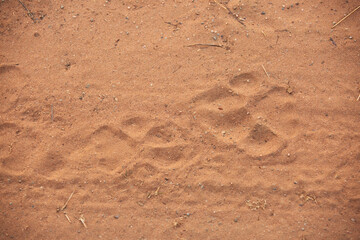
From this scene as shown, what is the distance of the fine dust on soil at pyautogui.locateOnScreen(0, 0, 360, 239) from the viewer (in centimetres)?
198

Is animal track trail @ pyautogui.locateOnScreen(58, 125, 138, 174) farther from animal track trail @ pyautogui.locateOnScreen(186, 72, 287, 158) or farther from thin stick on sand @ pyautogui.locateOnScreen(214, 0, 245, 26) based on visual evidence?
thin stick on sand @ pyautogui.locateOnScreen(214, 0, 245, 26)

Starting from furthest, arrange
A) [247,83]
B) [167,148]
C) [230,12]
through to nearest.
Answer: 1. [230,12]
2. [247,83]
3. [167,148]

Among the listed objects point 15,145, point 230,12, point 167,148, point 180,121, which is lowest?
point 167,148

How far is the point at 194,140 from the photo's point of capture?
2.07 metres

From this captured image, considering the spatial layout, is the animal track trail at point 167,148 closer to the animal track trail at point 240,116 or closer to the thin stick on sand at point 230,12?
the animal track trail at point 240,116

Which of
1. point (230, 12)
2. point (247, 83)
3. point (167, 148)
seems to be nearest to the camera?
point (167, 148)

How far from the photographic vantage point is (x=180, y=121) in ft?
6.90

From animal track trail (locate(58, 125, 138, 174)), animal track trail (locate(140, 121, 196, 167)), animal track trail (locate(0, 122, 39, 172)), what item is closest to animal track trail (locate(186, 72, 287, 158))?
animal track trail (locate(140, 121, 196, 167))

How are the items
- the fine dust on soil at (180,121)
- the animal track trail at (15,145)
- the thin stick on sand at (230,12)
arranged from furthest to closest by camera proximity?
1. the thin stick on sand at (230,12)
2. the animal track trail at (15,145)
3. the fine dust on soil at (180,121)

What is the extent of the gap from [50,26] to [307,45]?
2.32 m

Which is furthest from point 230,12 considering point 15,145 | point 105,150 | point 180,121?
point 15,145

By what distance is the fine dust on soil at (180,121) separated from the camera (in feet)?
6.49

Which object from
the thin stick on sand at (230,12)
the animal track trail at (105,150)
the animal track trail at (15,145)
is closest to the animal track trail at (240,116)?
the thin stick on sand at (230,12)

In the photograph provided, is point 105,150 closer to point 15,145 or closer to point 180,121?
point 180,121
